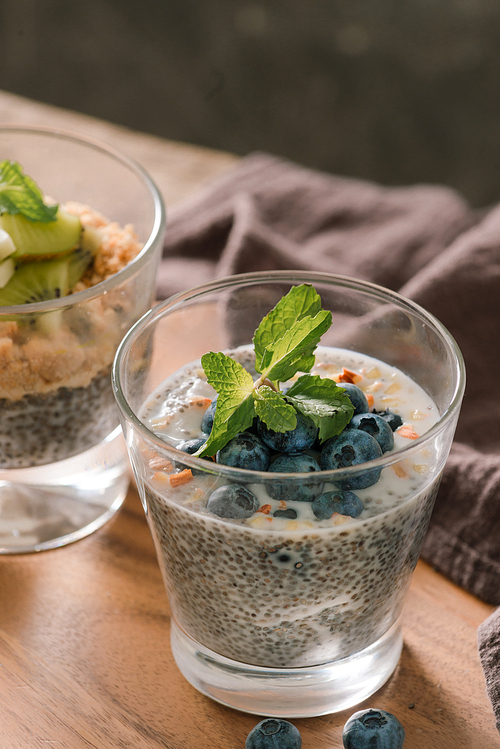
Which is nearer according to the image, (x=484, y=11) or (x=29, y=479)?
(x=29, y=479)

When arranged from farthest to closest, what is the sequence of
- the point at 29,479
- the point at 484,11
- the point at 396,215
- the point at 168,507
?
the point at 484,11 → the point at 396,215 → the point at 29,479 → the point at 168,507

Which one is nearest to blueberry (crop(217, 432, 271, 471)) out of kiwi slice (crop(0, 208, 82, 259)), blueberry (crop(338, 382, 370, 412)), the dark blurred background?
blueberry (crop(338, 382, 370, 412))

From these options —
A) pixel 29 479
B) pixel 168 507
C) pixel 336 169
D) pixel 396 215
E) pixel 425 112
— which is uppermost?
pixel 168 507

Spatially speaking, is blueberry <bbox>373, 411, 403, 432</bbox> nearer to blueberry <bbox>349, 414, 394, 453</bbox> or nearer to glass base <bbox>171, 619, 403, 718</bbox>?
blueberry <bbox>349, 414, 394, 453</bbox>

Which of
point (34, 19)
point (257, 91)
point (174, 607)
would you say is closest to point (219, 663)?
point (174, 607)

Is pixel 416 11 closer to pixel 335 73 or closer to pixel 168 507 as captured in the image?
pixel 335 73

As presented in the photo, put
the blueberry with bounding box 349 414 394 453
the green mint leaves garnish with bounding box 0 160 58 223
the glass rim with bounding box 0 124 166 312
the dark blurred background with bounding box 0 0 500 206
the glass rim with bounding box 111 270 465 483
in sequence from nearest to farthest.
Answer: the glass rim with bounding box 111 270 465 483
the blueberry with bounding box 349 414 394 453
the glass rim with bounding box 0 124 166 312
the green mint leaves garnish with bounding box 0 160 58 223
the dark blurred background with bounding box 0 0 500 206

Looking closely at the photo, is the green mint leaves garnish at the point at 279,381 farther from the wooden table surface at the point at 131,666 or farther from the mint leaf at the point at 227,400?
the wooden table surface at the point at 131,666
